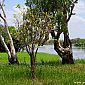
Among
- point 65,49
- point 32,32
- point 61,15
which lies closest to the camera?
point 32,32

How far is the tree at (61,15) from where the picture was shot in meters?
32.7

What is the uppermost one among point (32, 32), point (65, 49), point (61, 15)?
point (32, 32)

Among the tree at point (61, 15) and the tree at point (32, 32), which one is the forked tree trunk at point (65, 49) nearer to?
the tree at point (61, 15)

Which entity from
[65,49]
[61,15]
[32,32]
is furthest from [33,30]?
[65,49]

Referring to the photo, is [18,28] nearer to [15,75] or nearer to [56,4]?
[15,75]

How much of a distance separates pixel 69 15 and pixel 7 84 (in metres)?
16.9

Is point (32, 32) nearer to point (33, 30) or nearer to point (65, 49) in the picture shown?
point (33, 30)

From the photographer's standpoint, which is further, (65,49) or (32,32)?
(65,49)

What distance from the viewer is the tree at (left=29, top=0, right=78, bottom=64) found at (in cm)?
3272

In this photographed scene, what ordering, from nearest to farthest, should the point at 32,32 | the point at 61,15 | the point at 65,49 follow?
1. the point at 32,32
2. the point at 61,15
3. the point at 65,49

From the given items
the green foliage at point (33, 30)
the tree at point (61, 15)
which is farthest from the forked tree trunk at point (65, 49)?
the green foliage at point (33, 30)

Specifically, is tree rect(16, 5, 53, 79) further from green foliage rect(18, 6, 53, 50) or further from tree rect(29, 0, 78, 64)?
tree rect(29, 0, 78, 64)

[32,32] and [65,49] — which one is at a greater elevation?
[32,32]

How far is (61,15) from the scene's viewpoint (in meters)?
32.3
